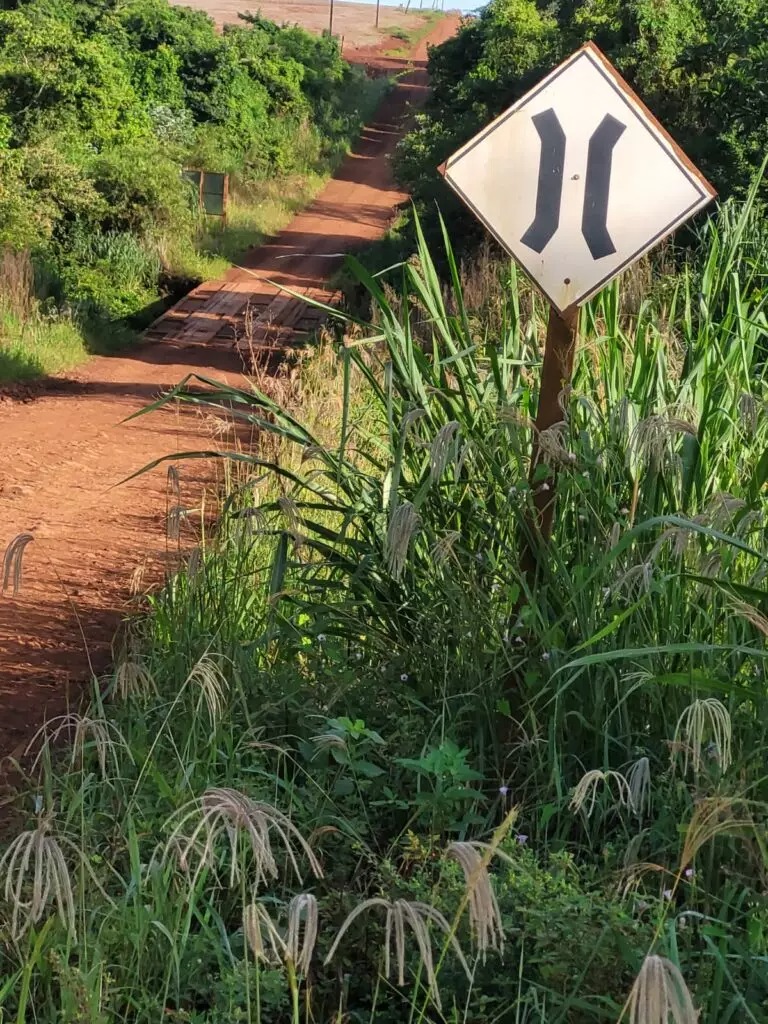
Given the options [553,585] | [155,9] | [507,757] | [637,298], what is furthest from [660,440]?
→ [155,9]

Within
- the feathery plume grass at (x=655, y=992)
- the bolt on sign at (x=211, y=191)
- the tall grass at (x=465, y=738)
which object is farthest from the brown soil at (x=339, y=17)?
the feathery plume grass at (x=655, y=992)

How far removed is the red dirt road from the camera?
421 cm

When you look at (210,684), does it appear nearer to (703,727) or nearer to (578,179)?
(703,727)

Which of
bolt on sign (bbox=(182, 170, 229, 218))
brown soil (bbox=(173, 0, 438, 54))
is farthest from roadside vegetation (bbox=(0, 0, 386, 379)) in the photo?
brown soil (bbox=(173, 0, 438, 54))

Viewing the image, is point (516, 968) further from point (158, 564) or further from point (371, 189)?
point (371, 189)

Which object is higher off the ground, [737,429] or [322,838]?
[737,429]

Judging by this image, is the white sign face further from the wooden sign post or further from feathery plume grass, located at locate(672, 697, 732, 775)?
feathery plume grass, located at locate(672, 697, 732, 775)

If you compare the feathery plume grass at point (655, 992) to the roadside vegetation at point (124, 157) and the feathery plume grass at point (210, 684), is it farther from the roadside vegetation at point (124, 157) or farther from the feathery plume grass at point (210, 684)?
the roadside vegetation at point (124, 157)

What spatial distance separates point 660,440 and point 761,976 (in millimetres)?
1005

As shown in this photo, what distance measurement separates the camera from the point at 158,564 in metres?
5.48

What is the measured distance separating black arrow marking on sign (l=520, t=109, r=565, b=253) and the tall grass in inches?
15.4

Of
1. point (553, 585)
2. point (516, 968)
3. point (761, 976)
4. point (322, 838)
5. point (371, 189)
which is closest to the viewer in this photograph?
point (761, 976)

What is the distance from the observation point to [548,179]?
9.19 ft

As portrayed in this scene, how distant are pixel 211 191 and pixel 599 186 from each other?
19930 mm
